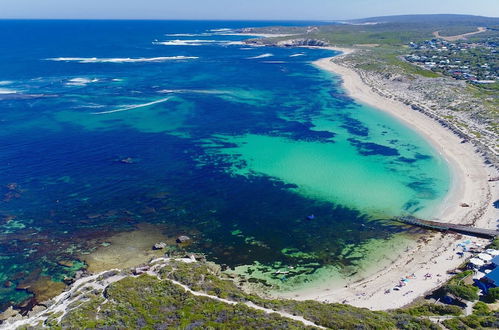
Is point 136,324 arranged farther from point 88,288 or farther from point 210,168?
point 210,168

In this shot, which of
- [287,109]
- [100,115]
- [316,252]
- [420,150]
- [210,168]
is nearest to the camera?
[316,252]

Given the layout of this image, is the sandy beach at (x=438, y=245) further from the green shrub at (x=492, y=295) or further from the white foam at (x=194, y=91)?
the white foam at (x=194, y=91)

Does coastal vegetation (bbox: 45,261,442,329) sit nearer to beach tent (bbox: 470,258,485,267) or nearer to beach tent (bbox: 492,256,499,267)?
beach tent (bbox: 470,258,485,267)

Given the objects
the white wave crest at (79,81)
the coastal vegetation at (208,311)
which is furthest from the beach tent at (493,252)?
the white wave crest at (79,81)

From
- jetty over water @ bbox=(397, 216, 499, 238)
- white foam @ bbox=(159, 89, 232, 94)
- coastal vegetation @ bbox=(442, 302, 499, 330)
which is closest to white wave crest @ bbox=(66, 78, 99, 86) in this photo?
white foam @ bbox=(159, 89, 232, 94)

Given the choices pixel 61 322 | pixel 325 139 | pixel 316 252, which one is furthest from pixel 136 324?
pixel 325 139

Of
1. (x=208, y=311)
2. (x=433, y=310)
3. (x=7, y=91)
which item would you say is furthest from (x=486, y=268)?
(x=7, y=91)
